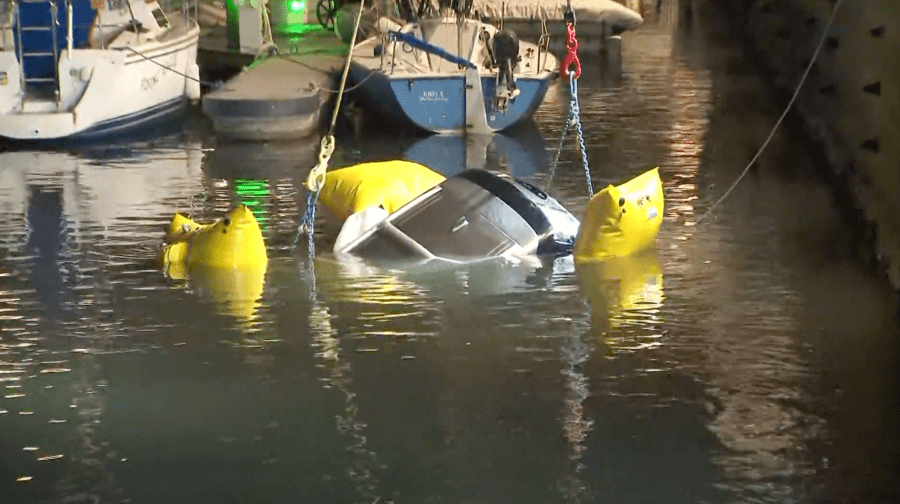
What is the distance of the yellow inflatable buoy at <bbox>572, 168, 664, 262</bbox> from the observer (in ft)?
36.0

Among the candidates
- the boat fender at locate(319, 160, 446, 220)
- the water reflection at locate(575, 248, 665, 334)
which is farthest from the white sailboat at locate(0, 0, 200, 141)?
the water reflection at locate(575, 248, 665, 334)

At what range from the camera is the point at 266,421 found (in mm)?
7711

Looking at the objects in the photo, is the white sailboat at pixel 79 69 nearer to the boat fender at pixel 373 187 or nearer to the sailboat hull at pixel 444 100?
the sailboat hull at pixel 444 100

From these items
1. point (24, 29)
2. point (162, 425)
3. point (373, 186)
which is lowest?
point (162, 425)

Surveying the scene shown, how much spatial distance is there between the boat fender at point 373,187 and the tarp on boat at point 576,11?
15.2 meters

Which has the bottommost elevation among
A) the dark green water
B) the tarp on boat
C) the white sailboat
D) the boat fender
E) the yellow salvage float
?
the dark green water

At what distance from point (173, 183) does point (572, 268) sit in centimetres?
539

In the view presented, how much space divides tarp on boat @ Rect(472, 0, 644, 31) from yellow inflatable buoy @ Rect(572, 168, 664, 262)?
52.6 ft

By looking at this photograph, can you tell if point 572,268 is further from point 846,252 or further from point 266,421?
point 266,421

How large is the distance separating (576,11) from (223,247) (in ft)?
56.1

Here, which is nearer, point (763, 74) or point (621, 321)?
point (621, 321)

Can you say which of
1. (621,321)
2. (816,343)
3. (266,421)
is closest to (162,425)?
A: (266,421)

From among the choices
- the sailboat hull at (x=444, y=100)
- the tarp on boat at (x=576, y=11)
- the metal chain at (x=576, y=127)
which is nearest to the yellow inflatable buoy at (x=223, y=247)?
the metal chain at (x=576, y=127)

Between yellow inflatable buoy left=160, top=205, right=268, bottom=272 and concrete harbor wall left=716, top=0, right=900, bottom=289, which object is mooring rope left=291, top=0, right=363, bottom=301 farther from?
concrete harbor wall left=716, top=0, right=900, bottom=289
